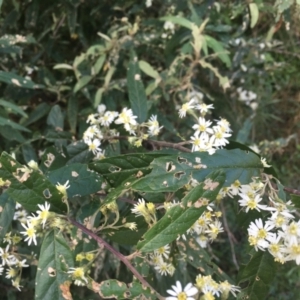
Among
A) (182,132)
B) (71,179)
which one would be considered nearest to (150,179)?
(71,179)

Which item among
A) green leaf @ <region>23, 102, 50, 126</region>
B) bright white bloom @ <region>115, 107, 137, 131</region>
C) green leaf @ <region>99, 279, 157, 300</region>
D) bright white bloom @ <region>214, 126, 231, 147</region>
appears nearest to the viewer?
green leaf @ <region>99, 279, 157, 300</region>

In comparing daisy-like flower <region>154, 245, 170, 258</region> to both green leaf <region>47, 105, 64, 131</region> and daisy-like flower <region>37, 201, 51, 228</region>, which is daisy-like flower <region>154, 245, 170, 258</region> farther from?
green leaf <region>47, 105, 64, 131</region>

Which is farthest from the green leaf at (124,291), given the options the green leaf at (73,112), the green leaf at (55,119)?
the green leaf at (73,112)

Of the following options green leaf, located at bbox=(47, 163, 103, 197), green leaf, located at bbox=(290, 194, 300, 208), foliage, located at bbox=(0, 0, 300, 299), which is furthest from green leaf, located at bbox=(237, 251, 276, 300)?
green leaf, located at bbox=(47, 163, 103, 197)

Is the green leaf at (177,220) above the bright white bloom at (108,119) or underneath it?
above

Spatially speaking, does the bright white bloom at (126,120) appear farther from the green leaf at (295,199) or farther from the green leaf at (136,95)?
the green leaf at (295,199)

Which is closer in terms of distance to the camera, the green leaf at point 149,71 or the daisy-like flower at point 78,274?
the daisy-like flower at point 78,274
